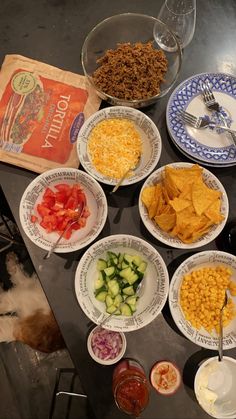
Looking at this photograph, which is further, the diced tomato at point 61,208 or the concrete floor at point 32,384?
the concrete floor at point 32,384

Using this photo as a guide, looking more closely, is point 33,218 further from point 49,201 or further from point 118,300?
point 118,300

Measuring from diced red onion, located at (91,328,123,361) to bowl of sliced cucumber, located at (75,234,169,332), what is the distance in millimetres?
81

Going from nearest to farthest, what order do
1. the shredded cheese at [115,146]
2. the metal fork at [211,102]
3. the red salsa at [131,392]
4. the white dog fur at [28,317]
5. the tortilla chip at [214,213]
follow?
the red salsa at [131,392] < the tortilla chip at [214,213] < the shredded cheese at [115,146] < the metal fork at [211,102] < the white dog fur at [28,317]

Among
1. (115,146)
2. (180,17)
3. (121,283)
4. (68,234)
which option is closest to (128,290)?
(121,283)

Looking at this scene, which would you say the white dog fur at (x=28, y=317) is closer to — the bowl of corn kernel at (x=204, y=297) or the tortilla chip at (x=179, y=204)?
the bowl of corn kernel at (x=204, y=297)

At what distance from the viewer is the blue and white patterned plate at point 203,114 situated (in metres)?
1.74

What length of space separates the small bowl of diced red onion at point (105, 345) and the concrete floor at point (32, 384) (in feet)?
3.14

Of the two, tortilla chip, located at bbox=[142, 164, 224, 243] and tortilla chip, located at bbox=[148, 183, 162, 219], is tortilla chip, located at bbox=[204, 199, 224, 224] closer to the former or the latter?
tortilla chip, located at bbox=[142, 164, 224, 243]

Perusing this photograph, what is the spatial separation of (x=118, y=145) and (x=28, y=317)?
3.92 feet

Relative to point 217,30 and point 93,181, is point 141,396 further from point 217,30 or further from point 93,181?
point 217,30

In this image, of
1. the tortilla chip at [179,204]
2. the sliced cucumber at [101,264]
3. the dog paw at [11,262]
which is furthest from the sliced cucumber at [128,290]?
the dog paw at [11,262]

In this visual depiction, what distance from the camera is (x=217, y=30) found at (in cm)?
198

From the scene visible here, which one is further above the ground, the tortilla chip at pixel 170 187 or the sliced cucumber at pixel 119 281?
the tortilla chip at pixel 170 187

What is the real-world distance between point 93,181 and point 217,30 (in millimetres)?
968
